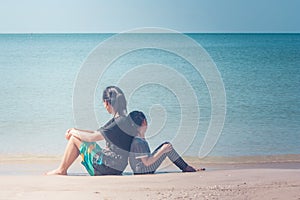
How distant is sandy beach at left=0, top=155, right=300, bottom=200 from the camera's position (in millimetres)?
6613

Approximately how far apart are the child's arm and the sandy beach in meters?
0.22

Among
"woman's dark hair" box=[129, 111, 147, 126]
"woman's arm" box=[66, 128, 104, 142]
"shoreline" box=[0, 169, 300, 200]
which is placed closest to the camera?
"shoreline" box=[0, 169, 300, 200]

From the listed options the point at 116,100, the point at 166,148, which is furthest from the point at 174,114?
the point at 116,100

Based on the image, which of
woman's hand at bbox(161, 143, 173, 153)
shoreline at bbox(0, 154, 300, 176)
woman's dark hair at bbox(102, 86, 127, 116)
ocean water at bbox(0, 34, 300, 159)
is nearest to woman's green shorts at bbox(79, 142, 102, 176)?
woman's dark hair at bbox(102, 86, 127, 116)

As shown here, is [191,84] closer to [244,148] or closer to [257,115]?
[257,115]

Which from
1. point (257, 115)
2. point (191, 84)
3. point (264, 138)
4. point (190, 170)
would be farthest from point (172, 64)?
point (190, 170)

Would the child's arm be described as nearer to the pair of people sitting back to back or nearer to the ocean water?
the pair of people sitting back to back

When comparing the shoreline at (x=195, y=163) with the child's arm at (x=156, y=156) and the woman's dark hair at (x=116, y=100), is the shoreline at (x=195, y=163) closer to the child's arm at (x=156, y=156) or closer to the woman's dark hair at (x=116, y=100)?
the child's arm at (x=156, y=156)

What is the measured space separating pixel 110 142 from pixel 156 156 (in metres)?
0.48

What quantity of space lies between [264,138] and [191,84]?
39.2 ft

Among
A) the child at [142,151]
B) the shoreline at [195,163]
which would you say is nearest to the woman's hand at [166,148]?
the child at [142,151]

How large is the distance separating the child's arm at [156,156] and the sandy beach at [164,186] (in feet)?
0.73

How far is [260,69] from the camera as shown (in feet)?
112

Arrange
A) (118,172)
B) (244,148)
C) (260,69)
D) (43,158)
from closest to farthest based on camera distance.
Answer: (118,172), (43,158), (244,148), (260,69)
